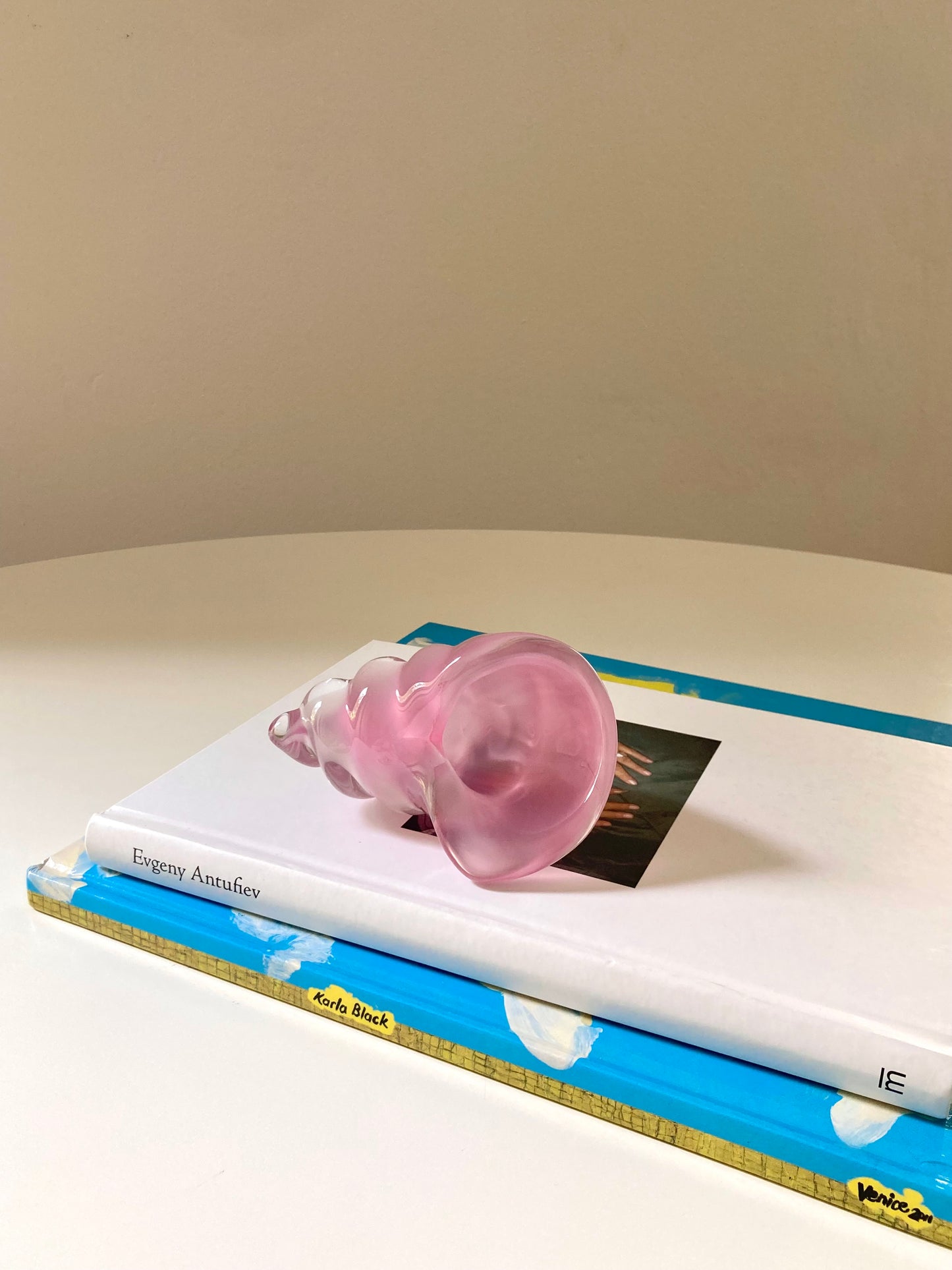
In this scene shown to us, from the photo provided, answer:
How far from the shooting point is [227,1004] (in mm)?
455

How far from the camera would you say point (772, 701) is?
2.41 feet

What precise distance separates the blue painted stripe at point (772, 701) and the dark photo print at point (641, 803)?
11cm

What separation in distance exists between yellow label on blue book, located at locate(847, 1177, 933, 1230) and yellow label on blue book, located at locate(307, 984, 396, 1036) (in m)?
0.18

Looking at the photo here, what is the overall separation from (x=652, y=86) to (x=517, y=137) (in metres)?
0.22

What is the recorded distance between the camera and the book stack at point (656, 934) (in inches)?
14.5

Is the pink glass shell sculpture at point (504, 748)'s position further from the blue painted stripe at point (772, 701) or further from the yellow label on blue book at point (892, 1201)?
the blue painted stripe at point (772, 701)

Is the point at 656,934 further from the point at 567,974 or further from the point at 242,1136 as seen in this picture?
the point at 242,1136

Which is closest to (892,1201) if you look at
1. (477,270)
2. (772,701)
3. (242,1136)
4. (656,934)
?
(656,934)

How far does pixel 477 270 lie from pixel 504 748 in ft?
4.95

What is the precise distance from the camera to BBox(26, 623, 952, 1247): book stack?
14.5 inches

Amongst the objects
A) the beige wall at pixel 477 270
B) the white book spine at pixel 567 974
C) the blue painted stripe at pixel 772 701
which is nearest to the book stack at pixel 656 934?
the white book spine at pixel 567 974

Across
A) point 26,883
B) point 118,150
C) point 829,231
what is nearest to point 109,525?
point 118,150

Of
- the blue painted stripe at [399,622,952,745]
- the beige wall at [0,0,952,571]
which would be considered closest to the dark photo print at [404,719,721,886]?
the blue painted stripe at [399,622,952,745]

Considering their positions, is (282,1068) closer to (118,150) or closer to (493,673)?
(493,673)
